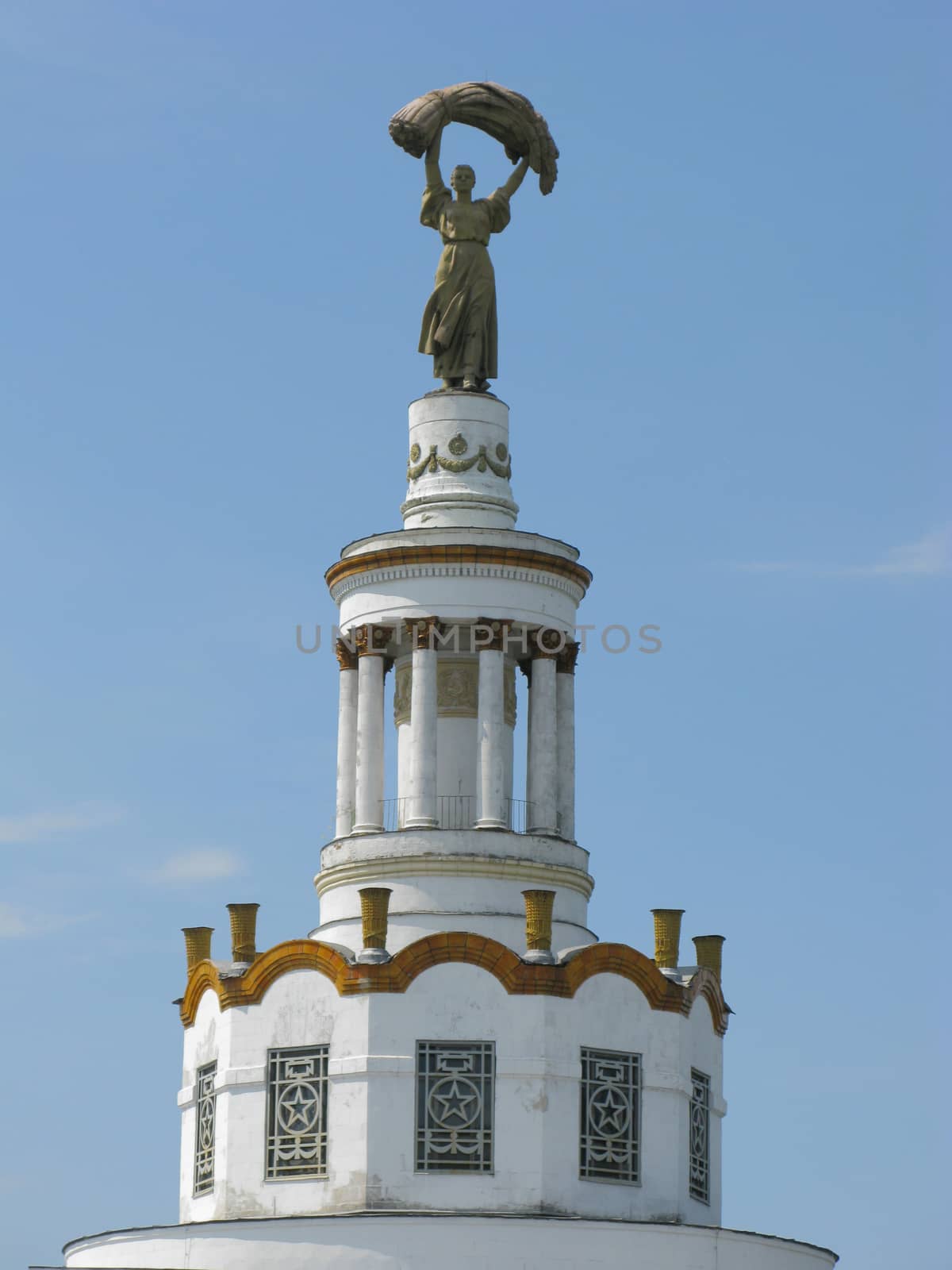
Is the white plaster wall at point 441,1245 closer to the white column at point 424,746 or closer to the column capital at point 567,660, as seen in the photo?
the white column at point 424,746

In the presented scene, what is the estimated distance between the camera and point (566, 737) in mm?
52656

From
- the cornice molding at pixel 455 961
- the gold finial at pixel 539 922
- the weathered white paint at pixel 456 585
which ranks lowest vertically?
the cornice molding at pixel 455 961

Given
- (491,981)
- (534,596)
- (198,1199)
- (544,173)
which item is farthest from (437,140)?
(198,1199)

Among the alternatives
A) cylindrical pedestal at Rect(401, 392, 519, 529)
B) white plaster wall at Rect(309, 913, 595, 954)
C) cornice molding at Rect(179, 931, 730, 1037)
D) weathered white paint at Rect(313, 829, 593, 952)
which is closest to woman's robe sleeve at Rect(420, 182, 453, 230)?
cylindrical pedestal at Rect(401, 392, 519, 529)

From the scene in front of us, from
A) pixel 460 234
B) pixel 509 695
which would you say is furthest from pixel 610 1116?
pixel 460 234

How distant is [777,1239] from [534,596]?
12.1 meters

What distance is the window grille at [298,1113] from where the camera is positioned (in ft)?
156

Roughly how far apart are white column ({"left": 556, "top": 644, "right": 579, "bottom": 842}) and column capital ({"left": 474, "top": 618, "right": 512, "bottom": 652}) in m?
1.35

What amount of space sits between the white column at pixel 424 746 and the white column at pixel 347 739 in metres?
1.41

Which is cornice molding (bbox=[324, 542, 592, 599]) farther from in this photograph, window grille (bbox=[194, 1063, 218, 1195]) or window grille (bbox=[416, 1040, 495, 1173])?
window grille (bbox=[194, 1063, 218, 1195])

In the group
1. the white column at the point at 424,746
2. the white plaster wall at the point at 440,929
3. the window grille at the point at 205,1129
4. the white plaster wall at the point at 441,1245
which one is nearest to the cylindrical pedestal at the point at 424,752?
the white column at the point at 424,746

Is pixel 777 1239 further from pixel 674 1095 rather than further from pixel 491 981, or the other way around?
pixel 491 981

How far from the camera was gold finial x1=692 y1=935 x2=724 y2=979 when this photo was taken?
52031 mm

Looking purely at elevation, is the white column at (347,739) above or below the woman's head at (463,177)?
below
